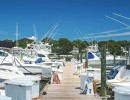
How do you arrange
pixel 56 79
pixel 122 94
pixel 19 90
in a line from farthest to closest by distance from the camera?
pixel 56 79
pixel 19 90
pixel 122 94

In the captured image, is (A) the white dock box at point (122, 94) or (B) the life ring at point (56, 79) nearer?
(A) the white dock box at point (122, 94)


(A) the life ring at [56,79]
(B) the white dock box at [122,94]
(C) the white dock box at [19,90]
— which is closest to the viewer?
(B) the white dock box at [122,94]

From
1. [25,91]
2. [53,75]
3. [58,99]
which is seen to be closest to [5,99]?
[25,91]

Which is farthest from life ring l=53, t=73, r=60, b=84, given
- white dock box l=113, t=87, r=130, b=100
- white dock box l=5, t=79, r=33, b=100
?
white dock box l=113, t=87, r=130, b=100

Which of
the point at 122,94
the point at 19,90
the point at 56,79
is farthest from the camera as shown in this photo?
the point at 56,79

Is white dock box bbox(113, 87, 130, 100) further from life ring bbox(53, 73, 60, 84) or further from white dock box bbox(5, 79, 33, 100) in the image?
life ring bbox(53, 73, 60, 84)

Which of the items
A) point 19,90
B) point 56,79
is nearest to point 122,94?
point 19,90

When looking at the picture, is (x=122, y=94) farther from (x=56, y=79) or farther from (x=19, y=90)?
(x=56, y=79)

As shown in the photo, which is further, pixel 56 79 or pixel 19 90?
pixel 56 79

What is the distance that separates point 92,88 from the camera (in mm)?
16094

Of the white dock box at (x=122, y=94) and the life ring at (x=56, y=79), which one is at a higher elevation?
the white dock box at (x=122, y=94)

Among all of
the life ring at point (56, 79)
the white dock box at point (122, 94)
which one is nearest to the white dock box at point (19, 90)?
the white dock box at point (122, 94)

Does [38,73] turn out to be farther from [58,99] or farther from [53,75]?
[58,99]

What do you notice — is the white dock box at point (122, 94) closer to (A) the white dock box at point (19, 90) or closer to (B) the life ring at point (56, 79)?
(A) the white dock box at point (19, 90)
